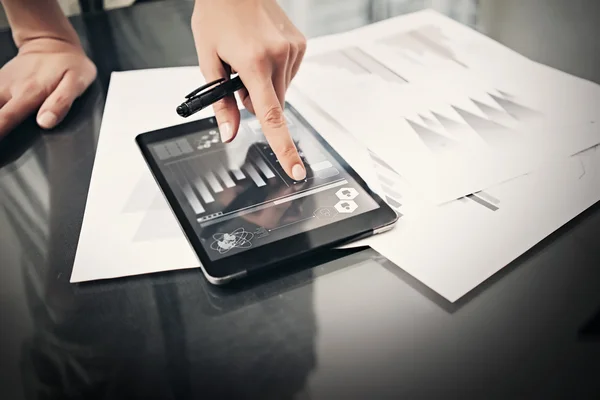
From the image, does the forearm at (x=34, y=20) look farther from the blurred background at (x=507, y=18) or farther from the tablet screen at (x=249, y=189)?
the tablet screen at (x=249, y=189)

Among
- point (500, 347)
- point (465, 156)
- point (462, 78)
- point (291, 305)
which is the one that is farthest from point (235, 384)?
point (462, 78)

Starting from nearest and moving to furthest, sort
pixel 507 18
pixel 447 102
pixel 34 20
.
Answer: pixel 447 102 < pixel 34 20 < pixel 507 18

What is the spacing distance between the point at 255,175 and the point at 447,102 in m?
0.28

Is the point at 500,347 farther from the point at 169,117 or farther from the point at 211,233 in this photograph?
the point at 169,117

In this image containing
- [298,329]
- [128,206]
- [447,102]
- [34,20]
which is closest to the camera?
[298,329]

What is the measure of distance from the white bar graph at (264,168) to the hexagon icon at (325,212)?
0.23ft

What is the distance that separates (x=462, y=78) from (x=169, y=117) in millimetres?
380

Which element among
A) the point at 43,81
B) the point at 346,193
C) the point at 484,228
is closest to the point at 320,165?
the point at 346,193

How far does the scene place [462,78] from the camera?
29.6 inches

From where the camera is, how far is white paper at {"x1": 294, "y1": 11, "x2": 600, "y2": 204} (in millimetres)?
600

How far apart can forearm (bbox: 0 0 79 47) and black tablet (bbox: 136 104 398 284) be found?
323mm

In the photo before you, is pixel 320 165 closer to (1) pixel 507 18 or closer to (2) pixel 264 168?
(2) pixel 264 168

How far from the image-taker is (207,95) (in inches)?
23.2

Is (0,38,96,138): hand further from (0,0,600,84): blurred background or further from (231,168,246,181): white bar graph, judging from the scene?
(231,168,246,181): white bar graph
